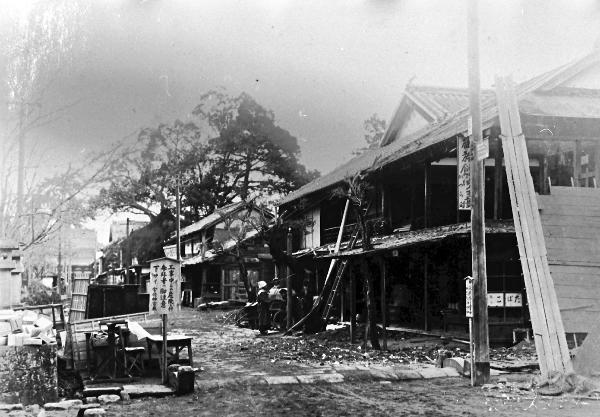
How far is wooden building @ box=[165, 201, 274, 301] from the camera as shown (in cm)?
4031

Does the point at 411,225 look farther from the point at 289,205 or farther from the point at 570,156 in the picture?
the point at 289,205

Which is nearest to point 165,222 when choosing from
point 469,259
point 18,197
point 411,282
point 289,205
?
point 289,205

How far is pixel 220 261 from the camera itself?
139ft

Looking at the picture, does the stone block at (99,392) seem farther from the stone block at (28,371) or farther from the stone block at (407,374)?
the stone block at (407,374)

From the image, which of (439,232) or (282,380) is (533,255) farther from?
(439,232)

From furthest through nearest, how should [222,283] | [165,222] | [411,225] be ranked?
1. [165,222]
2. [222,283]
3. [411,225]

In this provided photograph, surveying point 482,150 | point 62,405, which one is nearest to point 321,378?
point 62,405

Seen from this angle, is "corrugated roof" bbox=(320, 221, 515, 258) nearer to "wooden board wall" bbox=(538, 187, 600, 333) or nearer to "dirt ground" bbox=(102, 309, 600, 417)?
"dirt ground" bbox=(102, 309, 600, 417)

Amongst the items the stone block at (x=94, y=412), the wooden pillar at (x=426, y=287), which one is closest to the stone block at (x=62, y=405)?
the stone block at (x=94, y=412)

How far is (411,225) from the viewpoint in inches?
847

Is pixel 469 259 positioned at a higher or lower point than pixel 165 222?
lower

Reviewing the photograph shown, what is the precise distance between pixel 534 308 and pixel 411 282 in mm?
11012

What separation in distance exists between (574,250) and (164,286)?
8663 millimetres

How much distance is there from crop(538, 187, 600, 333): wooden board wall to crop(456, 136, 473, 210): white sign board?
2.30m
